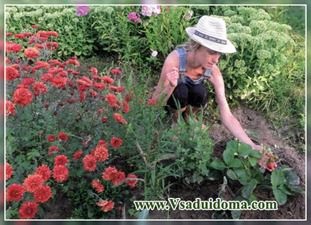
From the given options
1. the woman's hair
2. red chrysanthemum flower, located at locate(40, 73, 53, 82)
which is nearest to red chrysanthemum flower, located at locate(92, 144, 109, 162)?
red chrysanthemum flower, located at locate(40, 73, 53, 82)

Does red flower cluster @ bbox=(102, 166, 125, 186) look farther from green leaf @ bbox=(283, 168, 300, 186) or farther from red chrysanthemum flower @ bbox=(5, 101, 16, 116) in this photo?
green leaf @ bbox=(283, 168, 300, 186)

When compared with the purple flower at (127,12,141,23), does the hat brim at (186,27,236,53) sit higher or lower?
lower

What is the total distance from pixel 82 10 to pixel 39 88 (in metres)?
0.23

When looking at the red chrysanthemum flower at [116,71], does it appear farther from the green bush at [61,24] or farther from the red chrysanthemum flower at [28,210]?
the red chrysanthemum flower at [28,210]

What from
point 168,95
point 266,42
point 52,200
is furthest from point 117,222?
point 266,42

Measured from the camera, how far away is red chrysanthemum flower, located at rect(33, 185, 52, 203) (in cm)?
190

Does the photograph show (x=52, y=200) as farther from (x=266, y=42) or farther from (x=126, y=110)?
(x=266, y=42)

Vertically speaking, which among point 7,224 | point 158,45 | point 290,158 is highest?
point 158,45

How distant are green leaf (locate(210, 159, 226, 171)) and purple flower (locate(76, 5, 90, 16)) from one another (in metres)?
0.50

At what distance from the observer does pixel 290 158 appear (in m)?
1.94

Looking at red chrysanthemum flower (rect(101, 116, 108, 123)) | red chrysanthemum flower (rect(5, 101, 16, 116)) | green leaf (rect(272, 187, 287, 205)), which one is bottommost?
green leaf (rect(272, 187, 287, 205))

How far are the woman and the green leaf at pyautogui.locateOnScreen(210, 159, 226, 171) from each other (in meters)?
0.08

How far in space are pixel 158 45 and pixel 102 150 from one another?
30cm

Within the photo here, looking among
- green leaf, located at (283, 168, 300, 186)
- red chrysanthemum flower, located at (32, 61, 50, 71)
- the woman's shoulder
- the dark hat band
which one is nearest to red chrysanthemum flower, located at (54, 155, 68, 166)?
red chrysanthemum flower, located at (32, 61, 50, 71)
